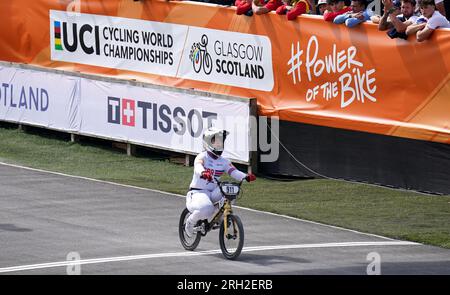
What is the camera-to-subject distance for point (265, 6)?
23891mm

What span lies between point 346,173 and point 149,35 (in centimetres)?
592

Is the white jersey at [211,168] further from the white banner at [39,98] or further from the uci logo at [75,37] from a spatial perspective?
the uci logo at [75,37]

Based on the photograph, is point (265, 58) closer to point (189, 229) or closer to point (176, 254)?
point (189, 229)

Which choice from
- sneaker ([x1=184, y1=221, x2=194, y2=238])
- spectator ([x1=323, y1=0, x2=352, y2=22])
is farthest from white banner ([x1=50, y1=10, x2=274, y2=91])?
sneaker ([x1=184, y1=221, x2=194, y2=238])

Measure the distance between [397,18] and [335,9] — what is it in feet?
5.99

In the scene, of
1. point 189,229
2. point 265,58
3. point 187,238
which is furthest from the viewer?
point 265,58

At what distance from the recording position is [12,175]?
77.1ft

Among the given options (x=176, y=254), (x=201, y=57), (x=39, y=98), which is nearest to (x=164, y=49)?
(x=201, y=57)

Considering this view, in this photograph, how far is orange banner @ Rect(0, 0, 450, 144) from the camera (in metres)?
21.2

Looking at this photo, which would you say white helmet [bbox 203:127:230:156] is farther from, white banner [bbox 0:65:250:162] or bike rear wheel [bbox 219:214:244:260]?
white banner [bbox 0:65:250:162]

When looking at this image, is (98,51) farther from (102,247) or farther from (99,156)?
(102,247)

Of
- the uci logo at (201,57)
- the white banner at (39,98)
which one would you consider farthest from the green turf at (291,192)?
the uci logo at (201,57)

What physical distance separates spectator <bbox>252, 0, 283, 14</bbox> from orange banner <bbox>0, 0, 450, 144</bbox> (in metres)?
0.13
